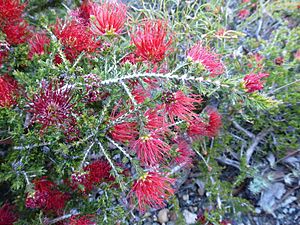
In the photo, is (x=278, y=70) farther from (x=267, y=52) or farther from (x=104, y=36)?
(x=104, y=36)

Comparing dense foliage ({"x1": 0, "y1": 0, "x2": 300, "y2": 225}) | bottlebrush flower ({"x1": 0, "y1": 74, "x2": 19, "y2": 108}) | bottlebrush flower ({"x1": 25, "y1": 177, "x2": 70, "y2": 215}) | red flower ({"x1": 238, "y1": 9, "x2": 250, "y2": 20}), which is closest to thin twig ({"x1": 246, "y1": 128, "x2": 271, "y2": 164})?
dense foliage ({"x1": 0, "y1": 0, "x2": 300, "y2": 225})

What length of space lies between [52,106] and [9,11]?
52 centimetres

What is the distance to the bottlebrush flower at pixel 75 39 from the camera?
1366mm

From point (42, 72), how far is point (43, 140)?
0.27 m

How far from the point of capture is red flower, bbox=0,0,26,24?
1366mm

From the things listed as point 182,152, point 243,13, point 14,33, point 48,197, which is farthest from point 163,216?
point 243,13

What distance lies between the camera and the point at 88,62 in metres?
1.43

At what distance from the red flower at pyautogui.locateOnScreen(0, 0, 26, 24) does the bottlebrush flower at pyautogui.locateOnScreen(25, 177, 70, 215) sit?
649 mm

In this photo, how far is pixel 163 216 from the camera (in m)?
1.93

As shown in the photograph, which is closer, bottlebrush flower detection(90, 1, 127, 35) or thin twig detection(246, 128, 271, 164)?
bottlebrush flower detection(90, 1, 127, 35)

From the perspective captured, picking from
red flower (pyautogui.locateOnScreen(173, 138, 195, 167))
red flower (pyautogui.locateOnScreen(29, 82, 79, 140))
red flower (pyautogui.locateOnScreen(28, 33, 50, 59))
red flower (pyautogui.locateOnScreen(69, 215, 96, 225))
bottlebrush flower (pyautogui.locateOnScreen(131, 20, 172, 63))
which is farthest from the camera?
red flower (pyautogui.locateOnScreen(173, 138, 195, 167))

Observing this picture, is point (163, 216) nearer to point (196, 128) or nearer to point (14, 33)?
point (196, 128)

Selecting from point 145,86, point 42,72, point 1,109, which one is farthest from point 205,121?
point 1,109

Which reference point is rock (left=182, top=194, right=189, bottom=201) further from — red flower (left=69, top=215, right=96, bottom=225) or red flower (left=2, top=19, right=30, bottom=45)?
red flower (left=2, top=19, right=30, bottom=45)
